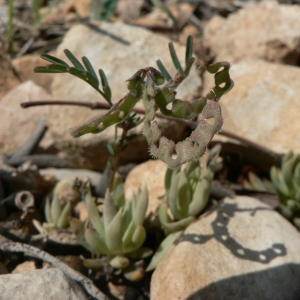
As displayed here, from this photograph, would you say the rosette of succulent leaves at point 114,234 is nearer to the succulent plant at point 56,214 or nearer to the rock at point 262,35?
the succulent plant at point 56,214

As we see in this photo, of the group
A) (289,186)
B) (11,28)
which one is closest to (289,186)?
(289,186)

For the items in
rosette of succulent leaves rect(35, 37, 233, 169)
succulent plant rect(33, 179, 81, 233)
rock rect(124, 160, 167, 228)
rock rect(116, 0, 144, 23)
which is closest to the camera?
rosette of succulent leaves rect(35, 37, 233, 169)

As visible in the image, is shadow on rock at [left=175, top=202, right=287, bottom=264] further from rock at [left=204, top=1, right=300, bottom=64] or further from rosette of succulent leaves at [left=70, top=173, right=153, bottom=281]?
rock at [left=204, top=1, right=300, bottom=64]

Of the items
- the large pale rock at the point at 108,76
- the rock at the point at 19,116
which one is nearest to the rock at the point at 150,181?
the large pale rock at the point at 108,76

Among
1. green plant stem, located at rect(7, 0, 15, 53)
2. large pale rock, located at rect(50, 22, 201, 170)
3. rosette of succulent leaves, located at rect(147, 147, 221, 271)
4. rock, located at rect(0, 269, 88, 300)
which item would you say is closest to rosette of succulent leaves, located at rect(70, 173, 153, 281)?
rosette of succulent leaves, located at rect(147, 147, 221, 271)

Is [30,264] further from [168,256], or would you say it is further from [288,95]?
[288,95]

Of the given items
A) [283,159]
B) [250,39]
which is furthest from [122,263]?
[250,39]
